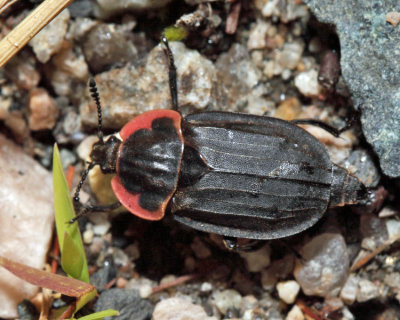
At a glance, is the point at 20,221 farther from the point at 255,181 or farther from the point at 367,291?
the point at 367,291

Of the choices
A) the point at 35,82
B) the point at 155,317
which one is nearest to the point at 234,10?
the point at 35,82

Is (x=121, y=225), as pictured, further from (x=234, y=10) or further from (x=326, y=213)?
(x=234, y=10)

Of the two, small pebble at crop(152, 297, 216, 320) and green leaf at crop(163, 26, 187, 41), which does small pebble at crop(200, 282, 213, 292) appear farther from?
green leaf at crop(163, 26, 187, 41)

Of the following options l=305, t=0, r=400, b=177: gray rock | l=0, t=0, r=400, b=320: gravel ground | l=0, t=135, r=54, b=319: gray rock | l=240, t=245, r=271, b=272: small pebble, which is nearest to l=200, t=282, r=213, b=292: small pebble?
l=0, t=0, r=400, b=320: gravel ground

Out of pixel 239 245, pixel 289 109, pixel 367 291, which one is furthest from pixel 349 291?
pixel 289 109

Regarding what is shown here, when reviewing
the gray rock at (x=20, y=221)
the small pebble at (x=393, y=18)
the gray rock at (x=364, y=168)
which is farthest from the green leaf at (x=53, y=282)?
the small pebble at (x=393, y=18)

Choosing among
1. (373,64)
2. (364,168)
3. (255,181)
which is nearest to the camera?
(255,181)

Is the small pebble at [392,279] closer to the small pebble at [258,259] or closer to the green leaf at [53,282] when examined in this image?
the small pebble at [258,259]

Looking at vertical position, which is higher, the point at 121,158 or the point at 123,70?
the point at 123,70
